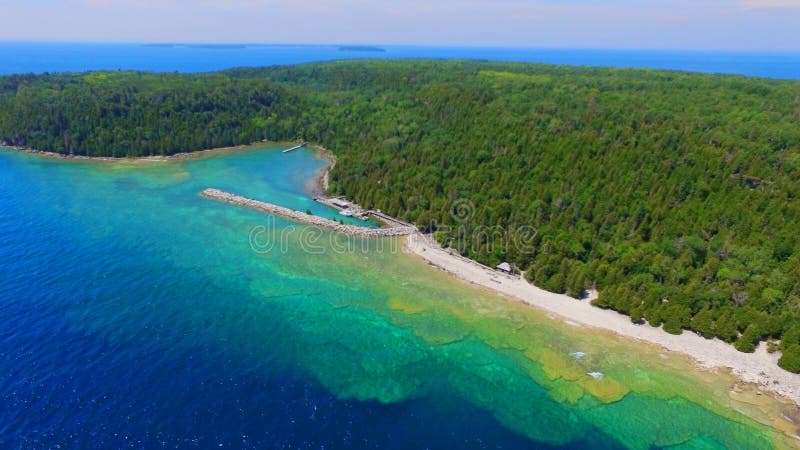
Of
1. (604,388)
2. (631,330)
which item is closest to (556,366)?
(604,388)

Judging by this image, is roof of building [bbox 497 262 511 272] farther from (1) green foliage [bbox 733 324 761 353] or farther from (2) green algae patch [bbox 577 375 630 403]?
(1) green foliage [bbox 733 324 761 353]

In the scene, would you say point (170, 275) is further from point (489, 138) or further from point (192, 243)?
point (489, 138)

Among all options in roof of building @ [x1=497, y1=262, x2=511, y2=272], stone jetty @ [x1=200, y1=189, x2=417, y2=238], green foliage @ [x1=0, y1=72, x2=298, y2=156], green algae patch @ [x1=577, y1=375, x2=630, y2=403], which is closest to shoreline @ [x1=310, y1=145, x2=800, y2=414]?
roof of building @ [x1=497, y1=262, x2=511, y2=272]

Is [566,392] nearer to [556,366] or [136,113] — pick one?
[556,366]

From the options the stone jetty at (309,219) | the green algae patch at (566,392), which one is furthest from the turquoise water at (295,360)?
the stone jetty at (309,219)

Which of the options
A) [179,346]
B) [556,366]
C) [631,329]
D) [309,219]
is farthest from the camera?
[309,219]

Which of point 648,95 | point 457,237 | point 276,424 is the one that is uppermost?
point 648,95

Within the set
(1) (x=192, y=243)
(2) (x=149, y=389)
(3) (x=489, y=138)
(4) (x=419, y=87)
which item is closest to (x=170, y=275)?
(1) (x=192, y=243)
